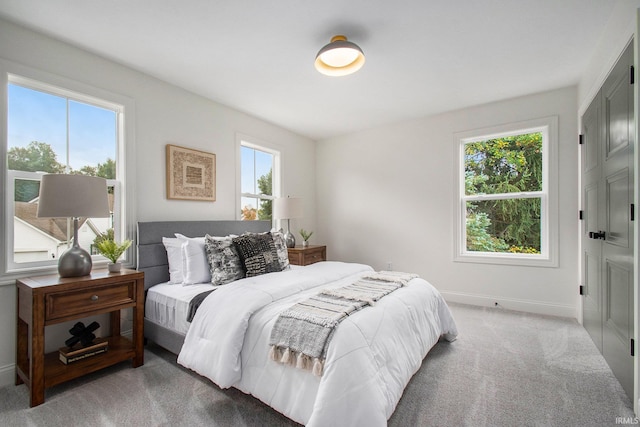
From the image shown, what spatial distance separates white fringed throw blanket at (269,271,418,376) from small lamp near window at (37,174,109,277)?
61.8 inches

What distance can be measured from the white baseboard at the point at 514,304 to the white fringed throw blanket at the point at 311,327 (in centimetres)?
246

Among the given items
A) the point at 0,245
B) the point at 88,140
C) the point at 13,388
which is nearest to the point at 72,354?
the point at 13,388

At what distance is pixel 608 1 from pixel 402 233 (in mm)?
3039

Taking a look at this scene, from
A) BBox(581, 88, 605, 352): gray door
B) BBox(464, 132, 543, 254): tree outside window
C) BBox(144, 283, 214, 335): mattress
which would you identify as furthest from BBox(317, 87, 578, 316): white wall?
BBox(144, 283, 214, 335): mattress

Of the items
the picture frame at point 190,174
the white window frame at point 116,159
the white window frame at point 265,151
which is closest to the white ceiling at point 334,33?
the white window frame at point 116,159

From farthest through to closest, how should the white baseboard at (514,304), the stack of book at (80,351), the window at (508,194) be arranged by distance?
the window at (508,194)
the white baseboard at (514,304)
the stack of book at (80,351)

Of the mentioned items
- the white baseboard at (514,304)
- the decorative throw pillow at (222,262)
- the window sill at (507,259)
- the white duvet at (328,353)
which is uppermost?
the decorative throw pillow at (222,262)

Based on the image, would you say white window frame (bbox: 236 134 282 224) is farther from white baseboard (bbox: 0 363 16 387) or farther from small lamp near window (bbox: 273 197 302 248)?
white baseboard (bbox: 0 363 16 387)

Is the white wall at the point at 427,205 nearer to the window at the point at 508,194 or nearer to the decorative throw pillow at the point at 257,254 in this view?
the window at the point at 508,194

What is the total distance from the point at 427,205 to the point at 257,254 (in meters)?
2.58

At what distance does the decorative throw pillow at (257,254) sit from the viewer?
2670 millimetres

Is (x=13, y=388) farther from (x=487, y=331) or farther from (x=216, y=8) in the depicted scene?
(x=487, y=331)

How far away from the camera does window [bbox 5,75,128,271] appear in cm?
224

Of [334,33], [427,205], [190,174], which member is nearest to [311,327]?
[334,33]
